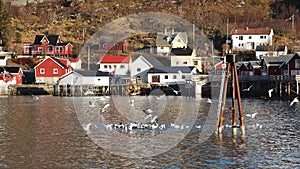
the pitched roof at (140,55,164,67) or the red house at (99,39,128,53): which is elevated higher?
the red house at (99,39,128,53)

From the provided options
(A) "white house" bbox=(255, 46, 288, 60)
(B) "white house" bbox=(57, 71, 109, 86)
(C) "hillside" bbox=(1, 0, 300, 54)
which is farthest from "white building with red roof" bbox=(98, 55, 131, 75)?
(A) "white house" bbox=(255, 46, 288, 60)

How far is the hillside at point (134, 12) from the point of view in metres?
92.9

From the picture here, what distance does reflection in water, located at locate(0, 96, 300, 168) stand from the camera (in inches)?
810

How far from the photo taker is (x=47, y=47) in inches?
3211

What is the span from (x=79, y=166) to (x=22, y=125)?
41.5 ft

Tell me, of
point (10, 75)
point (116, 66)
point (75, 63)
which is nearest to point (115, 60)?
point (116, 66)

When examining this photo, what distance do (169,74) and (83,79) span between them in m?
9.68

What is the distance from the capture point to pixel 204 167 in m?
19.9

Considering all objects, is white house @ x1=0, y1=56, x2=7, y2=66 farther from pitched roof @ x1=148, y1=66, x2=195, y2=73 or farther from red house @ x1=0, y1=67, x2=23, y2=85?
pitched roof @ x1=148, y1=66, x2=195, y2=73

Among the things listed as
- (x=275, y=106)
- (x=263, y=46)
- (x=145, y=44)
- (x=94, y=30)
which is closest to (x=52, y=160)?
(x=275, y=106)

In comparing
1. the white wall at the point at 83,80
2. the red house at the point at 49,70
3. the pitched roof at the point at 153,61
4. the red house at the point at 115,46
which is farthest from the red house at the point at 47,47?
the white wall at the point at 83,80

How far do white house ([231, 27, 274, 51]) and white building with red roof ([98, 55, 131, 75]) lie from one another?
1950 centimetres

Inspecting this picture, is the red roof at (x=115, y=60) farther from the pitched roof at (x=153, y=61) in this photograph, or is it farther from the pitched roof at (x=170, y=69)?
the pitched roof at (x=170, y=69)

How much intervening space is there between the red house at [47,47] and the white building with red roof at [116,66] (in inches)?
413
